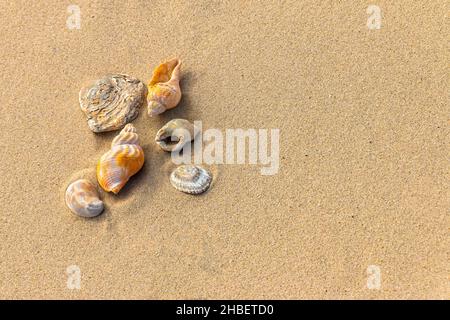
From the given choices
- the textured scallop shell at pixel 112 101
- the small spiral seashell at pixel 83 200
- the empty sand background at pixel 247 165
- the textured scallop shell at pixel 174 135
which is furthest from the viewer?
the textured scallop shell at pixel 112 101

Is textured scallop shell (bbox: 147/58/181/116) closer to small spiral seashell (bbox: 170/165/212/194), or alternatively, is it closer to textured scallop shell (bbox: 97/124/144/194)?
textured scallop shell (bbox: 97/124/144/194)

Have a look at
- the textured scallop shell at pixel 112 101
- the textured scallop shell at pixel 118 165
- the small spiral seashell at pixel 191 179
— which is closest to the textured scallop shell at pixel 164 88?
the textured scallop shell at pixel 112 101

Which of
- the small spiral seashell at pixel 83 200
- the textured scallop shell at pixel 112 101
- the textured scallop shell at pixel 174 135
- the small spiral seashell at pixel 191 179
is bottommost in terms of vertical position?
the small spiral seashell at pixel 83 200

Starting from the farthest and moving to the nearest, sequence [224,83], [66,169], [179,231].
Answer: [224,83], [66,169], [179,231]

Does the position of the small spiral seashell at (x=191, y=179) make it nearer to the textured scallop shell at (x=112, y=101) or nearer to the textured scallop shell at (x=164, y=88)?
the textured scallop shell at (x=164, y=88)

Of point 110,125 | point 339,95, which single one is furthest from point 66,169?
point 339,95

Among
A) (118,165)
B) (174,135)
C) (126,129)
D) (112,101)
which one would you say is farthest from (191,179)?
(112,101)

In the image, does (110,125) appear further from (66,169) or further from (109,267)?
(109,267)
